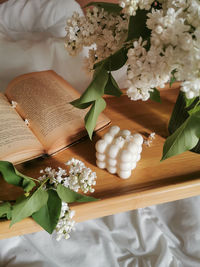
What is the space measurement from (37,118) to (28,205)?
0.26 m

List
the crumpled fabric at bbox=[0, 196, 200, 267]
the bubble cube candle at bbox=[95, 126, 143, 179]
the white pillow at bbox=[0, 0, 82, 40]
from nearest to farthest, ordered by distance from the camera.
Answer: the bubble cube candle at bbox=[95, 126, 143, 179] → the crumpled fabric at bbox=[0, 196, 200, 267] → the white pillow at bbox=[0, 0, 82, 40]

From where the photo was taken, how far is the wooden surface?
0.51m

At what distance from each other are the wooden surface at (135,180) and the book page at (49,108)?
0.05 m

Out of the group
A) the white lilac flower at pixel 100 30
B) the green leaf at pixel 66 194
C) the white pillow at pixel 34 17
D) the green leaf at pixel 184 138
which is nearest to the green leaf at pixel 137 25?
the white lilac flower at pixel 100 30

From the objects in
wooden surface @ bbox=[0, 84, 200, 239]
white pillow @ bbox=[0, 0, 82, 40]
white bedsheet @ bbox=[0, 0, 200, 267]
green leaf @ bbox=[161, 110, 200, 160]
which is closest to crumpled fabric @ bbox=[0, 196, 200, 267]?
white bedsheet @ bbox=[0, 0, 200, 267]

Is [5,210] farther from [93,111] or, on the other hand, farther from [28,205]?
[93,111]

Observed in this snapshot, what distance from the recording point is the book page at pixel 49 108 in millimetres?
606

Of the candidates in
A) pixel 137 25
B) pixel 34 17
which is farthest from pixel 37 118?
pixel 34 17

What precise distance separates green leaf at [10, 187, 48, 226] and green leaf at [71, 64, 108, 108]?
0.17 m

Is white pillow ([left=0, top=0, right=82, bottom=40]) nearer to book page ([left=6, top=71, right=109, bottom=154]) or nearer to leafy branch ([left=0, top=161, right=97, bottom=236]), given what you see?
book page ([left=6, top=71, right=109, bottom=154])

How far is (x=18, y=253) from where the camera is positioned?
0.68m

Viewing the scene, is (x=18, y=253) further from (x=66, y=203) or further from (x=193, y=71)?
(x=193, y=71)

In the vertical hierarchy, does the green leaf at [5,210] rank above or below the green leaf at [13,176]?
below

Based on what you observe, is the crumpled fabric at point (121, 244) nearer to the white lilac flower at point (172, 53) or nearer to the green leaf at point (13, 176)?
the green leaf at point (13, 176)
